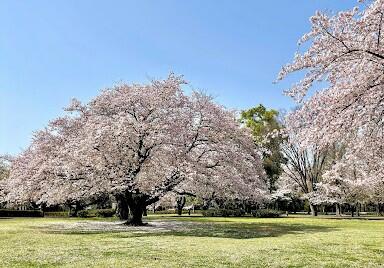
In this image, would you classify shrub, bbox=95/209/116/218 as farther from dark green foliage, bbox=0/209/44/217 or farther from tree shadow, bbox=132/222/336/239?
tree shadow, bbox=132/222/336/239

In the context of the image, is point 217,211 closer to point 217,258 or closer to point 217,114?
point 217,114

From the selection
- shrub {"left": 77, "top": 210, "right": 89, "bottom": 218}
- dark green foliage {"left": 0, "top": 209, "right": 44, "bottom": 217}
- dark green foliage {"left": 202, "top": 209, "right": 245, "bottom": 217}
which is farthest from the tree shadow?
dark green foliage {"left": 0, "top": 209, "right": 44, "bottom": 217}

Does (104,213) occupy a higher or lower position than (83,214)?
higher

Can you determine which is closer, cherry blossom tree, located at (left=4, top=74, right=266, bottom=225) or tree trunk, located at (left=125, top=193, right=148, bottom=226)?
cherry blossom tree, located at (left=4, top=74, right=266, bottom=225)

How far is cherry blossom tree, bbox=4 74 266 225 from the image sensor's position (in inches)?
1261

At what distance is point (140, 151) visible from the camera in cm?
3384

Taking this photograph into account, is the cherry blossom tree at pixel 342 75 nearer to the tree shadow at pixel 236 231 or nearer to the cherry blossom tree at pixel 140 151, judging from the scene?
the tree shadow at pixel 236 231

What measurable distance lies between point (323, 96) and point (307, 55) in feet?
4.73

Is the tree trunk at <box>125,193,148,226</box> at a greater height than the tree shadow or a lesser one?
greater

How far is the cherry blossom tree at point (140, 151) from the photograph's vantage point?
32.0m

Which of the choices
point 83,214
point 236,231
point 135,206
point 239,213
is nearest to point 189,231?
point 236,231

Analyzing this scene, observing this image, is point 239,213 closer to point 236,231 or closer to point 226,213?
point 226,213

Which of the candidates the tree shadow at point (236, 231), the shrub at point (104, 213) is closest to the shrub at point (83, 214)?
the shrub at point (104, 213)

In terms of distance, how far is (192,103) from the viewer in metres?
35.2
